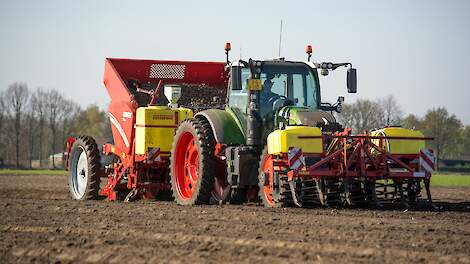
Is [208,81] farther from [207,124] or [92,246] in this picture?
[92,246]

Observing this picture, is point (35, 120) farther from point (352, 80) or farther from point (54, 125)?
point (352, 80)

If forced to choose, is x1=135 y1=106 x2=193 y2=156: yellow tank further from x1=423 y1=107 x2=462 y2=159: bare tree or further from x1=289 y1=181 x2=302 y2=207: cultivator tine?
x1=423 y1=107 x2=462 y2=159: bare tree

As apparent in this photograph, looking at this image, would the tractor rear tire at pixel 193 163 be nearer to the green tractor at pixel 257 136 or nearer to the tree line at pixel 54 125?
the green tractor at pixel 257 136

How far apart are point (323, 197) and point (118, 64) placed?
19.9ft

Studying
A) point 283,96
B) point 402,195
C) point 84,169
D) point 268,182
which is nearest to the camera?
point 268,182

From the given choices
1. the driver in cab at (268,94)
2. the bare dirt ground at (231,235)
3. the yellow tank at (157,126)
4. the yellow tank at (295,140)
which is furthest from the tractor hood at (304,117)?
the yellow tank at (157,126)

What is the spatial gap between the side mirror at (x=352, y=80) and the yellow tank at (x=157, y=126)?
322 cm

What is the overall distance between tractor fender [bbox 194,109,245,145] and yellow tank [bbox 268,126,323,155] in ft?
3.70

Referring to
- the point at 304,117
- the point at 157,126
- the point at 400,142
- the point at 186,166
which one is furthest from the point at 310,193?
the point at 157,126

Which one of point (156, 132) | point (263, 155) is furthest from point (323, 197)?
point (156, 132)

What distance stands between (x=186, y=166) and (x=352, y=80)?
323 centimetres

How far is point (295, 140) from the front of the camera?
13508 mm

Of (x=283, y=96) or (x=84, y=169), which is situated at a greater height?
(x=283, y=96)

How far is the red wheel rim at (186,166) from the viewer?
1579 cm
